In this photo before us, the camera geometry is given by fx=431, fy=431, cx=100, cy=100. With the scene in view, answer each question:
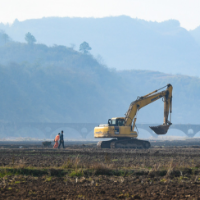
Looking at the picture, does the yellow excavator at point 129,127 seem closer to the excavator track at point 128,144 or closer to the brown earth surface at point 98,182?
the excavator track at point 128,144

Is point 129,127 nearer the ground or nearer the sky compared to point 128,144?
nearer the sky

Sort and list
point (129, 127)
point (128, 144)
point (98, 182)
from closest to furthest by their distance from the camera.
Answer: point (98, 182) → point (129, 127) → point (128, 144)

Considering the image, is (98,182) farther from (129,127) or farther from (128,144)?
(128,144)

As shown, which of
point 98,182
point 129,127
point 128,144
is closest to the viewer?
point 98,182

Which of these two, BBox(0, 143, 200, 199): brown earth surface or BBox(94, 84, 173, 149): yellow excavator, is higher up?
BBox(94, 84, 173, 149): yellow excavator

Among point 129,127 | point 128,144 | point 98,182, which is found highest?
point 129,127

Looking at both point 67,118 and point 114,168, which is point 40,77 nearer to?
point 67,118

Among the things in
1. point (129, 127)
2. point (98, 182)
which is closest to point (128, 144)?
point (129, 127)

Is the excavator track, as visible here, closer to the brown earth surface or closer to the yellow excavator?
the yellow excavator

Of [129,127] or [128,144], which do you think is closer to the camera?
[129,127]

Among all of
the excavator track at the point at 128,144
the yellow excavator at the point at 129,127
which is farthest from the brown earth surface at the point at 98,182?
the excavator track at the point at 128,144

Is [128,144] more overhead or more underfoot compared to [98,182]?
more overhead

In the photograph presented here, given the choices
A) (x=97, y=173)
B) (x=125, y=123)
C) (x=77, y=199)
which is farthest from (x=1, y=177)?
(x=125, y=123)

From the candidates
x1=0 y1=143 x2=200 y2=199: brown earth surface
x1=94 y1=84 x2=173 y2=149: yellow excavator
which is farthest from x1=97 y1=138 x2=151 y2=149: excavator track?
x1=0 y1=143 x2=200 y2=199: brown earth surface
